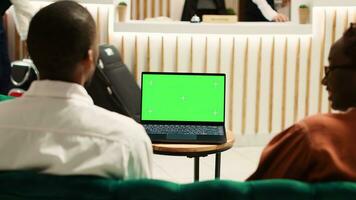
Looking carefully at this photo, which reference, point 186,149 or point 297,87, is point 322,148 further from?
point 297,87

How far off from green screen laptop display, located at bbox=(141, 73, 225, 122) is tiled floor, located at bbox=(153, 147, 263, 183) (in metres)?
1.44

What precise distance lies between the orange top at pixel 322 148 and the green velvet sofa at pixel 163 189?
88 millimetres

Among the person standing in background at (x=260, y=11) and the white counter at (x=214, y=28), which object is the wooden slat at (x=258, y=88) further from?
the person standing in background at (x=260, y=11)

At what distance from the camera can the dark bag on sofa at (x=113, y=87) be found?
338cm

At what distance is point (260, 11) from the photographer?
19.8 ft

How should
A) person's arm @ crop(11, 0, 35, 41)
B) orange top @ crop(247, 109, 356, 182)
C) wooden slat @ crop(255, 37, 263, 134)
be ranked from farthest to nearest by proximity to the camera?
wooden slat @ crop(255, 37, 263, 134) → person's arm @ crop(11, 0, 35, 41) → orange top @ crop(247, 109, 356, 182)

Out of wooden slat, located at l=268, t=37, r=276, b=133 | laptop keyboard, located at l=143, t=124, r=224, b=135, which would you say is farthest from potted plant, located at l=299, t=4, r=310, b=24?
laptop keyboard, located at l=143, t=124, r=224, b=135

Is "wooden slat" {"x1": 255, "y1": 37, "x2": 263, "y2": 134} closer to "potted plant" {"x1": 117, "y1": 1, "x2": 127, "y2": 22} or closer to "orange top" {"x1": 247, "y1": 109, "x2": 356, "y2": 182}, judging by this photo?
"potted plant" {"x1": 117, "y1": 1, "x2": 127, "y2": 22}

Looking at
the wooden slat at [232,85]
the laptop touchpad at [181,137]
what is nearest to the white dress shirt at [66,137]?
the laptop touchpad at [181,137]

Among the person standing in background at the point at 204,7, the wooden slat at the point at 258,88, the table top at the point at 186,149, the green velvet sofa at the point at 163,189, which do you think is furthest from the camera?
the person standing in background at the point at 204,7

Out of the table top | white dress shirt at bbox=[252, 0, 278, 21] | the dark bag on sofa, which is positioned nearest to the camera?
the table top

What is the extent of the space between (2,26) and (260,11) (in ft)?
8.50

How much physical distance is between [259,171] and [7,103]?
738 mm

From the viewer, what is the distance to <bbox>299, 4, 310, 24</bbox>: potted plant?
5242 mm
